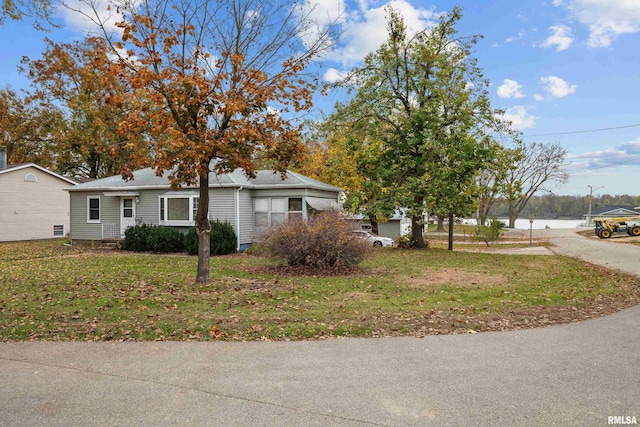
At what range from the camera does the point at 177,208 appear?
806 inches

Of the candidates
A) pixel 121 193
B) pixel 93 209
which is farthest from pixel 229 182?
pixel 93 209

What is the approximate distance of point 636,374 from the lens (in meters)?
4.55

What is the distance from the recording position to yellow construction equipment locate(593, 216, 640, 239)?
35.7 metres

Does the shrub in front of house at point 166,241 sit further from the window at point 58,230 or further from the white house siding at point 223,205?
the window at point 58,230

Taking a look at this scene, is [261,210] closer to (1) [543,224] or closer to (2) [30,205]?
(2) [30,205]

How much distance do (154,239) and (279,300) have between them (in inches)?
494

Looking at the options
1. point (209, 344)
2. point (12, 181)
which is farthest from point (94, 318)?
point (12, 181)

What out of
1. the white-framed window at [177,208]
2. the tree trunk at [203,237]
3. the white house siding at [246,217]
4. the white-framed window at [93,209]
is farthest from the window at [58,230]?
the tree trunk at [203,237]

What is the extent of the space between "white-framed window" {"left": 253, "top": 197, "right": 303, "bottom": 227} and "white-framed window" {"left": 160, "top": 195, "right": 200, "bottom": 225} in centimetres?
274

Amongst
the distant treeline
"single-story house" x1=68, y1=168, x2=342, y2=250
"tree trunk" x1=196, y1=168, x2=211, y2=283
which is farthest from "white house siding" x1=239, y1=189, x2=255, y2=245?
the distant treeline

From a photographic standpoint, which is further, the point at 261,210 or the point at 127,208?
the point at 127,208

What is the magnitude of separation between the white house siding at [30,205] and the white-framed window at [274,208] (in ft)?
36.9

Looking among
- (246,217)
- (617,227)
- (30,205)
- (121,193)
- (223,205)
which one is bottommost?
(617,227)

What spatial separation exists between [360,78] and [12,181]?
19652mm
